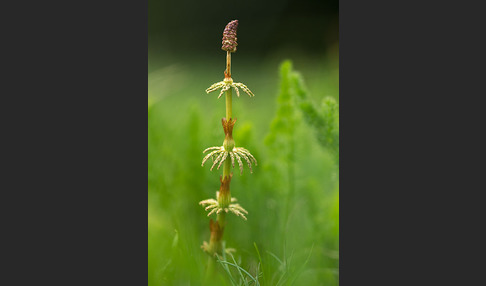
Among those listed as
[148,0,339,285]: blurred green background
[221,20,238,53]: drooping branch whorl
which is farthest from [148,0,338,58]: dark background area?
[221,20,238,53]: drooping branch whorl

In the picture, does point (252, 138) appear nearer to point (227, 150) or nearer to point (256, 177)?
point (256, 177)

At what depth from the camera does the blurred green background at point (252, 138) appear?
5.59 feet

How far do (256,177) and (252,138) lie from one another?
0.65ft

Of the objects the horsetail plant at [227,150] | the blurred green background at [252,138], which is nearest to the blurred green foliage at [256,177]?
the blurred green background at [252,138]

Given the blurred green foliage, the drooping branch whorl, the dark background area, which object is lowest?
the blurred green foliage

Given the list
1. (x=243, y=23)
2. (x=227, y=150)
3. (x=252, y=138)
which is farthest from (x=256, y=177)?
(x=243, y=23)

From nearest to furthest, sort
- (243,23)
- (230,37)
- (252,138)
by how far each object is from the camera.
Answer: (230,37)
(243,23)
(252,138)

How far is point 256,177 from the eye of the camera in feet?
7.08

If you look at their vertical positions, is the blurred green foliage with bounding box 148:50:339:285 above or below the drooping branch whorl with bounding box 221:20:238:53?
below

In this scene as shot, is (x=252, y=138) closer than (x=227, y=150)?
No

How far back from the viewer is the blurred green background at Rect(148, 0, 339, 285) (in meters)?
1.71

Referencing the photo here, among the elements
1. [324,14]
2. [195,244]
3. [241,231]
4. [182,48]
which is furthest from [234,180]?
[324,14]

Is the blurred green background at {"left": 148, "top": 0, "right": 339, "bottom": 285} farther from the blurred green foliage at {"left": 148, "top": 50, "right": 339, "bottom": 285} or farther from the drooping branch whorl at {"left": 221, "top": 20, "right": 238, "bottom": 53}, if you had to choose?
the drooping branch whorl at {"left": 221, "top": 20, "right": 238, "bottom": 53}

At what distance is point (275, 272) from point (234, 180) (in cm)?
53
